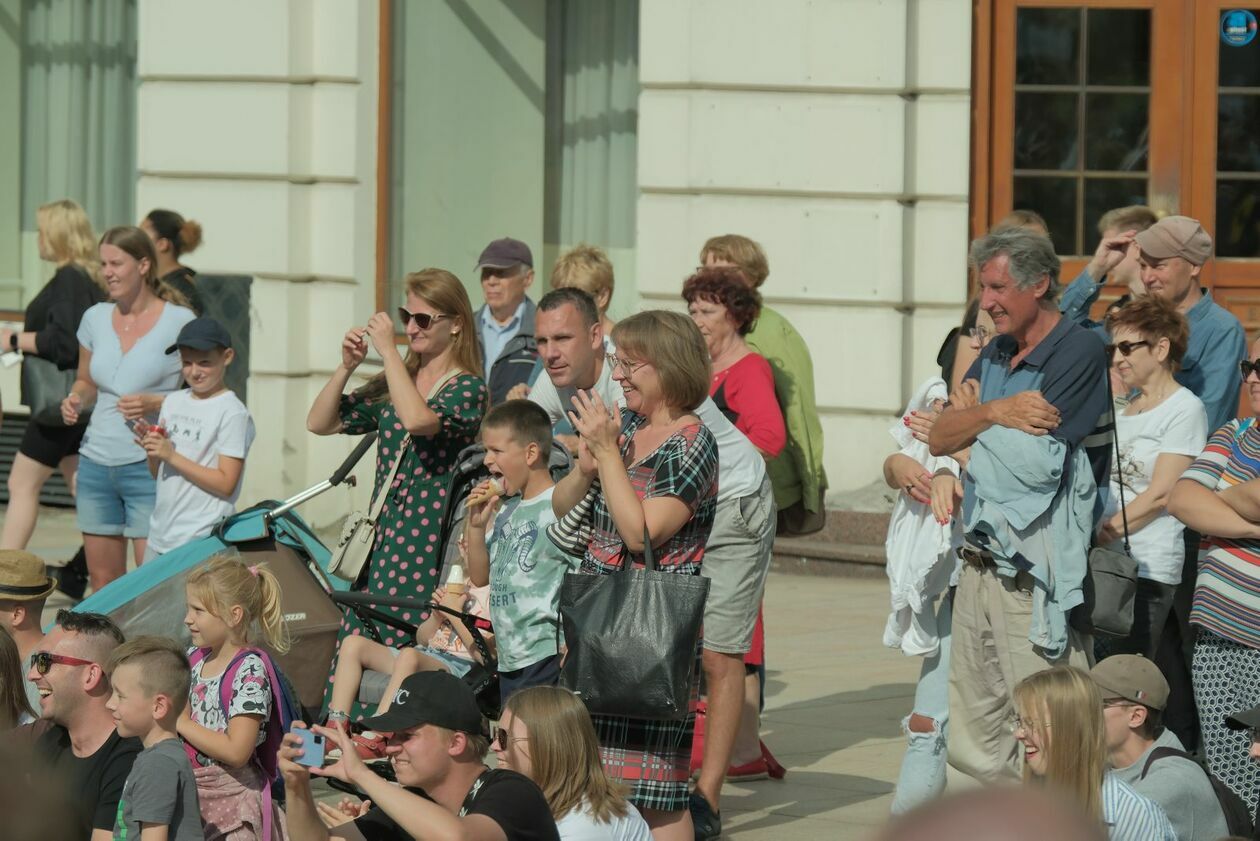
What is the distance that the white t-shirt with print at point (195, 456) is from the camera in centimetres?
812

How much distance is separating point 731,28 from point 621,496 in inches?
296

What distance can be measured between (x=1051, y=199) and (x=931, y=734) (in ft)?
22.7

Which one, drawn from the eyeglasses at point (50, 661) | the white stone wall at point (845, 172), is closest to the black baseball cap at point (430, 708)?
the eyeglasses at point (50, 661)

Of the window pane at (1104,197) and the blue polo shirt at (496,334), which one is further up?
the window pane at (1104,197)

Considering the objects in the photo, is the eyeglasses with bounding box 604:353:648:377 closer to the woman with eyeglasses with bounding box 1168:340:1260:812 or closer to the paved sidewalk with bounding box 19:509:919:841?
the paved sidewalk with bounding box 19:509:919:841

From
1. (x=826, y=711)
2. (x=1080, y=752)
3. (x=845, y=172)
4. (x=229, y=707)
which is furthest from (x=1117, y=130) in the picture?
(x=229, y=707)

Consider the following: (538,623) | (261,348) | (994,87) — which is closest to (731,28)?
(994,87)

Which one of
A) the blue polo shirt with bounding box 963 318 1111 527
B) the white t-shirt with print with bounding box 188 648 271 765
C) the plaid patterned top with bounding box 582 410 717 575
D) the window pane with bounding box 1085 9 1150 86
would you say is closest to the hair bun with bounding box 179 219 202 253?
the window pane with bounding box 1085 9 1150 86

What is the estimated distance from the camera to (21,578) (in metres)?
6.54

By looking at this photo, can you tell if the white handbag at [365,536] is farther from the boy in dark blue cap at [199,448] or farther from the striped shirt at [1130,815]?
the striped shirt at [1130,815]

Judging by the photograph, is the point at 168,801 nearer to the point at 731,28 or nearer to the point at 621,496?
the point at 621,496

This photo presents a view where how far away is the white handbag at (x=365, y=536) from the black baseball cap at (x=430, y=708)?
2216 mm

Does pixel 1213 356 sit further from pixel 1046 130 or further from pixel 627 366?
pixel 1046 130

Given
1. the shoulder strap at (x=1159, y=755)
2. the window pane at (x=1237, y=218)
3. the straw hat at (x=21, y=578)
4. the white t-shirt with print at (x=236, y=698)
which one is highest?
the window pane at (x=1237, y=218)
